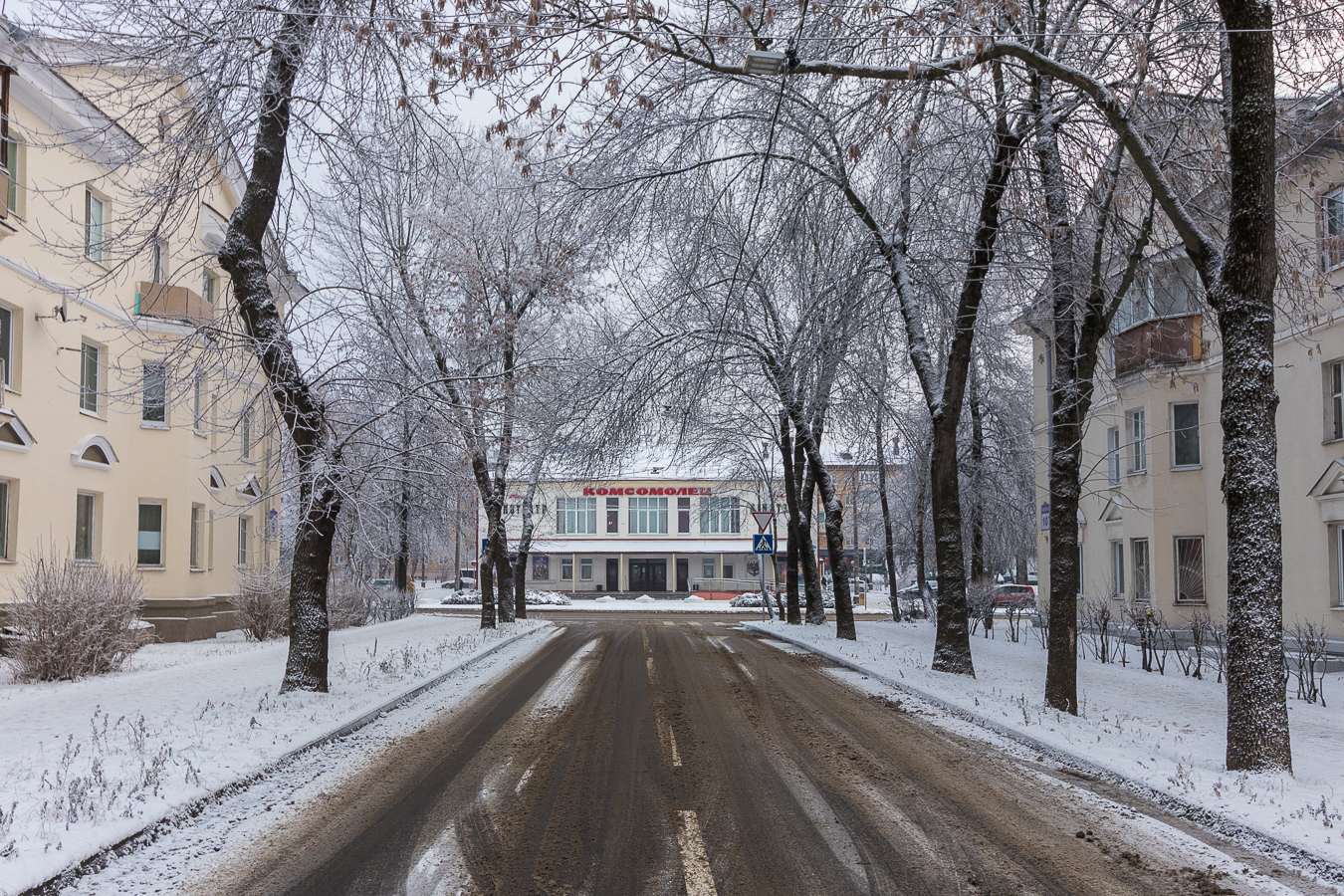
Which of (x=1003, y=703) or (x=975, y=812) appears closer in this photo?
(x=975, y=812)

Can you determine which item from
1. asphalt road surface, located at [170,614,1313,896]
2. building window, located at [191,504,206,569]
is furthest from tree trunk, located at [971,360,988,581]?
building window, located at [191,504,206,569]

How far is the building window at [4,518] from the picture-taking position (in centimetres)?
1698

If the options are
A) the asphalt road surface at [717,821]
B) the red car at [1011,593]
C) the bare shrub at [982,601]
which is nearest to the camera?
the asphalt road surface at [717,821]

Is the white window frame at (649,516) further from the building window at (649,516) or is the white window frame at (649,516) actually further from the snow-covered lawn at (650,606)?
the snow-covered lawn at (650,606)

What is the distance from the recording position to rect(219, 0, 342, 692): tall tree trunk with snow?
35.8 ft

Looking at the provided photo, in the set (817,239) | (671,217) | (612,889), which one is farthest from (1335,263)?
(612,889)

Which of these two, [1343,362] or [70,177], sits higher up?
[70,177]

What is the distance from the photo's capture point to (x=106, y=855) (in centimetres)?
557

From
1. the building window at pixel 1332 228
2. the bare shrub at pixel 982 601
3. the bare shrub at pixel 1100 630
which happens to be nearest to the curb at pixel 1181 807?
the building window at pixel 1332 228

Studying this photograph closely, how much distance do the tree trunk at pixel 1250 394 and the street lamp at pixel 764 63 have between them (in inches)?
145

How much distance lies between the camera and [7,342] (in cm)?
1728

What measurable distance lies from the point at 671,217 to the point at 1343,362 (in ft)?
43.7

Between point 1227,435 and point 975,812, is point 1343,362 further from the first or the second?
point 975,812

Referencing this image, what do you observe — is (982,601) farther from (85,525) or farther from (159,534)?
(85,525)
